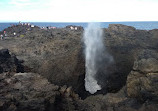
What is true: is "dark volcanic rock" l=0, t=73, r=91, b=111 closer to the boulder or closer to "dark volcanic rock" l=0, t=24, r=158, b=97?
the boulder

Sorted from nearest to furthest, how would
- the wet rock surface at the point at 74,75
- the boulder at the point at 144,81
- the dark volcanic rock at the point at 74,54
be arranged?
the wet rock surface at the point at 74,75 < the boulder at the point at 144,81 < the dark volcanic rock at the point at 74,54

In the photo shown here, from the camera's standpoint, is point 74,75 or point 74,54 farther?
point 74,54

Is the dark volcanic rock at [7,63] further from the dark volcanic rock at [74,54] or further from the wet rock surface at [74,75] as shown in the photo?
the dark volcanic rock at [74,54]

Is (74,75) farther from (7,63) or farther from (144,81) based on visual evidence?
(144,81)

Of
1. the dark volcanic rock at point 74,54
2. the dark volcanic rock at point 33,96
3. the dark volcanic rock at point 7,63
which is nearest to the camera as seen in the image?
the dark volcanic rock at point 33,96

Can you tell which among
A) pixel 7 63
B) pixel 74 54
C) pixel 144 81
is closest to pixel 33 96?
pixel 144 81

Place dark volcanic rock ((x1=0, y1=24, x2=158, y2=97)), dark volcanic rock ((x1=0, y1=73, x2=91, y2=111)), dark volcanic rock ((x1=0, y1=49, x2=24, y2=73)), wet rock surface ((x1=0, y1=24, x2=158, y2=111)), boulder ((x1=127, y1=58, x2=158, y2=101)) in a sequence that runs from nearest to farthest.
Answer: dark volcanic rock ((x1=0, y1=73, x2=91, y2=111)) < wet rock surface ((x1=0, y1=24, x2=158, y2=111)) < boulder ((x1=127, y1=58, x2=158, y2=101)) < dark volcanic rock ((x1=0, y1=49, x2=24, y2=73)) < dark volcanic rock ((x1=0, y1=24, x2=158, y2=97))

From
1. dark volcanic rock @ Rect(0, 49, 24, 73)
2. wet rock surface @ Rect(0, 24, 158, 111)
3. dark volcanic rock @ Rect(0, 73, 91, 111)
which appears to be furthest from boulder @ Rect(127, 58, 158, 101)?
dark volcanic rock @ Rect(0, 49, 24, 73)

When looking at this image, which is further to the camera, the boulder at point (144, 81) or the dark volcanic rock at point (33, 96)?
the boulder at point (144, 81)

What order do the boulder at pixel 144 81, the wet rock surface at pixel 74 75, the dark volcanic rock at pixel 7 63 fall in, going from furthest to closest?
1. the dark volcanic rock at pixel 7 63
2. the boulder at pixel 144 81
3. the wet rock surface at pixel 74 75

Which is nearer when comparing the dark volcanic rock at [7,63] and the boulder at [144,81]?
the boulder at [144,81]

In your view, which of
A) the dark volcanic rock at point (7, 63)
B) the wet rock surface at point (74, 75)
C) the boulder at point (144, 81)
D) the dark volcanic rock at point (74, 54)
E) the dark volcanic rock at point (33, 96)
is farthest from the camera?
the dark volcanic rock at point (74, 54)

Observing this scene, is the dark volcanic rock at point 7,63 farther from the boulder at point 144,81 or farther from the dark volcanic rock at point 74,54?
the boulder at point 144,81

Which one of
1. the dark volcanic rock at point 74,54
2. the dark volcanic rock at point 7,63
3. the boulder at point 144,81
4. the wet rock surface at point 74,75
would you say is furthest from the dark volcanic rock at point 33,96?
the dark volcanic rock at point 74,54
